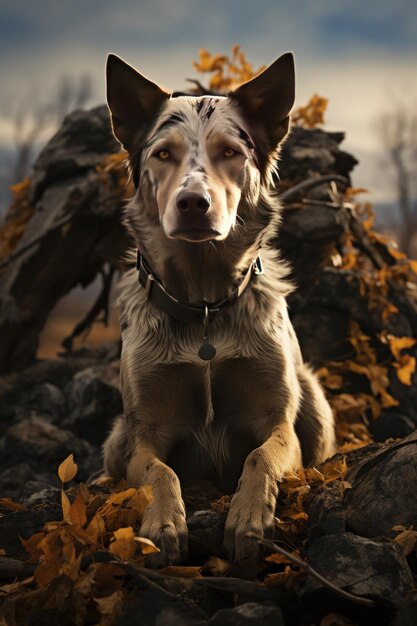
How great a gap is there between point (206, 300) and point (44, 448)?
9.42 feet

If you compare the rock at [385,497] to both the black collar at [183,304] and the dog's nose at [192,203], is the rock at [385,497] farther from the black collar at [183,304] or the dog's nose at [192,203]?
the dog's nose at [192,203]

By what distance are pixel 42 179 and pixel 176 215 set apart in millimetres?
5005

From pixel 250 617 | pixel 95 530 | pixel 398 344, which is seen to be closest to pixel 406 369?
pixel 398 344

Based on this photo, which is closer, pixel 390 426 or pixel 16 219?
pixel 390 426

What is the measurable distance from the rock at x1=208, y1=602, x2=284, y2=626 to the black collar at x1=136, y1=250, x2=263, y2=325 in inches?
68.6

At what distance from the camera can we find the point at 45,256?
7.54 m

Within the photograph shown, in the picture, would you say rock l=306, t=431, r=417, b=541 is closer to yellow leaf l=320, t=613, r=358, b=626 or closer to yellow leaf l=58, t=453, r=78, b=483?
yellow leaf l=320, t=613, r=358, b=626

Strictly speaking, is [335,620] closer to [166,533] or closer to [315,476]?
[166,533]

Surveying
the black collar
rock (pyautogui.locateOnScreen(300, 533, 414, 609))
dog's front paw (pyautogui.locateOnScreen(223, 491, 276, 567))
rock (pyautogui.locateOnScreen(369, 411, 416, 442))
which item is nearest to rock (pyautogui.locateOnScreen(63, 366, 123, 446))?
rock (pyautogui.locateOnScreen(369, 411, 416, 442))

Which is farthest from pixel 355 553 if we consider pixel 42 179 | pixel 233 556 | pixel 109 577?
pixel 42 179

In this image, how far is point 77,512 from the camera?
2.94m

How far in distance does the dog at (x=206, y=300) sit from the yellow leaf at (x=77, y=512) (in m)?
0.65

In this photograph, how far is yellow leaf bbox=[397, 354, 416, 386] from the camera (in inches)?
254

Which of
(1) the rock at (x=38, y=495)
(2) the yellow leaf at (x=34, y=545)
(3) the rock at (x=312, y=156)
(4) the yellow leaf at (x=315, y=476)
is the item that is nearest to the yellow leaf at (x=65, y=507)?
(2) the yellow leaf at (x=34, y=545)
